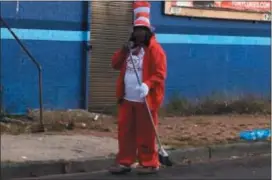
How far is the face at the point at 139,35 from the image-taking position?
307 inches

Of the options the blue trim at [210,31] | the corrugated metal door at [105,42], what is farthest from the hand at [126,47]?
the blue trim at [210,31]

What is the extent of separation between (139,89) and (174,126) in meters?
3.84

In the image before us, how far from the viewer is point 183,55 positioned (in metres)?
13.6

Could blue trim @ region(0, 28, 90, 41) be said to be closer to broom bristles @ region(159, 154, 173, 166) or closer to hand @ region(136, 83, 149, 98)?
broom bristles @ region(159, 154, 173, 166)

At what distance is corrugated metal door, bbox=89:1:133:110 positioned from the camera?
12461 mm

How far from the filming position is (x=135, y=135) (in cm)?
802

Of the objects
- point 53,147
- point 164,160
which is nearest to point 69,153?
point 53,147

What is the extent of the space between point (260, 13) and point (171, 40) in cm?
241

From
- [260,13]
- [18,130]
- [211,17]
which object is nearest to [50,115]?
[18,130]

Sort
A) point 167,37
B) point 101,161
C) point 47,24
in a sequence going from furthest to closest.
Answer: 1. point 167,37
2. point 47,24
3. point 101,161

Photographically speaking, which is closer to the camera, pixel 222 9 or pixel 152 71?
pixel 152 71

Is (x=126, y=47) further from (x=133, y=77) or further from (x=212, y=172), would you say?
(x=212, y=172)

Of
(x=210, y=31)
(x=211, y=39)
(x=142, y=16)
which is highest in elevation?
(x=142, y=16)

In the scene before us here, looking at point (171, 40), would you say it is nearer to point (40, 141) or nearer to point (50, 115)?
point (50, 115)
